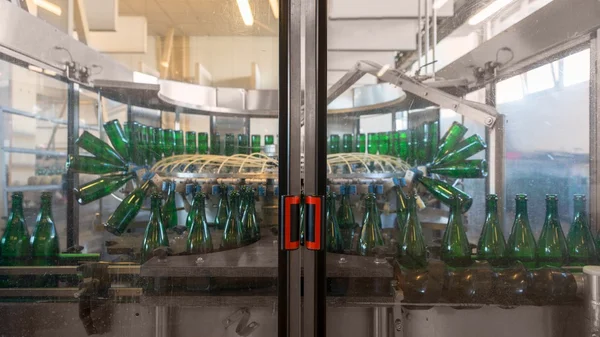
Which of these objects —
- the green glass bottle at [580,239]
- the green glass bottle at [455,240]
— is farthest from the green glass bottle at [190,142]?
the green glass bottle at [580,239]

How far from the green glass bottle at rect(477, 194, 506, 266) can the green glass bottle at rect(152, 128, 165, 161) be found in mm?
957

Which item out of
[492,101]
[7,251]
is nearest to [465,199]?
[492,101]

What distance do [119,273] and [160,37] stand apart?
2.24ft

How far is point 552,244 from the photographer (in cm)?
87

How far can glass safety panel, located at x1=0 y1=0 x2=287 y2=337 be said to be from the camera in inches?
33.9

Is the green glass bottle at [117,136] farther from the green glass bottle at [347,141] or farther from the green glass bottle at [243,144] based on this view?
the green glass bottle at [347,141]

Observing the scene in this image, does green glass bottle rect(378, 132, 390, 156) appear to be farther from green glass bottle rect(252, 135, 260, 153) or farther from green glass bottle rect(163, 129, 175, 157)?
green glass bottle rect(163, 129, 175, 157)

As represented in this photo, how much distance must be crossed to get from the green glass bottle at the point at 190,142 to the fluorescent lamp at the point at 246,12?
0.35 meters

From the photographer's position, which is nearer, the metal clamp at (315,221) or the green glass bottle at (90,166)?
the metal clamp at (315,221)

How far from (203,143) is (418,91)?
642 mm

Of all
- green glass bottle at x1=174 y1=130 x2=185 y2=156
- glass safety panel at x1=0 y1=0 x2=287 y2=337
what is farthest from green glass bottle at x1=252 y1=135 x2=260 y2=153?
green glass bottle at x1=174 y1=130 x2=185 y2=156

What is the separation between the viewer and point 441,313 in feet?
2.61

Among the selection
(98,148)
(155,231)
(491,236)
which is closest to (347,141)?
(491,236)

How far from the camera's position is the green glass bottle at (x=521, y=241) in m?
0.87
